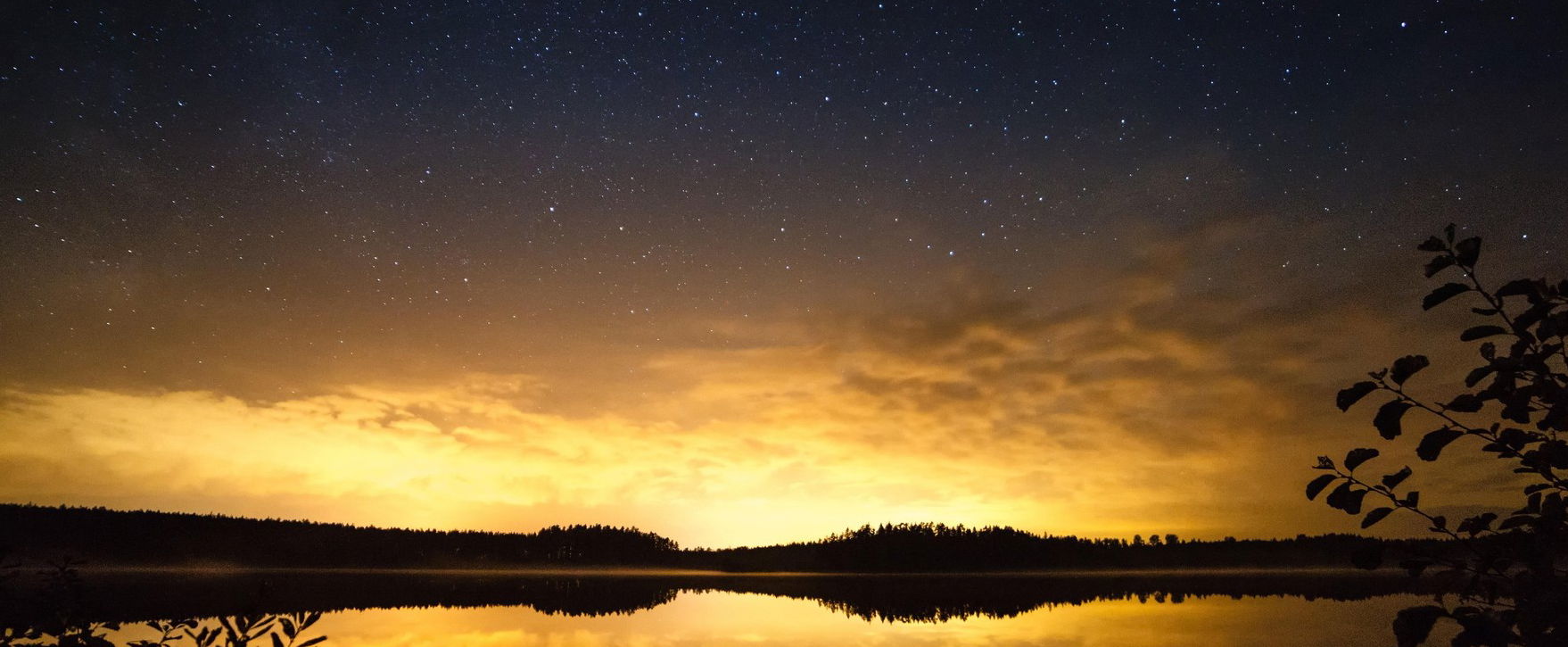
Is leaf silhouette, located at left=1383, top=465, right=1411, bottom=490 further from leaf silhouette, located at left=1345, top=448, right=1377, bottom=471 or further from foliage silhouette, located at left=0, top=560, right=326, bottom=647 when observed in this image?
foliage silhouette, located at left=0, top=560, right=326, bottom=647

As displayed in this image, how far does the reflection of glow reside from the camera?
1734cm

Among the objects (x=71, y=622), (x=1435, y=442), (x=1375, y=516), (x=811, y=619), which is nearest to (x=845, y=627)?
(x=811, y=619)

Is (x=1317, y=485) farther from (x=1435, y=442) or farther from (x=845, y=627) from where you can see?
(x=845, y=627)

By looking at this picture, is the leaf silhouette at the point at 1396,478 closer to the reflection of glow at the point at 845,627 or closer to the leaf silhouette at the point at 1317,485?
the leaf silhouette at the point at 1317,485

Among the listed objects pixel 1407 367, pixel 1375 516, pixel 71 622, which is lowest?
pixel 71 622

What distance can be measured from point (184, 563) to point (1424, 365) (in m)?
128

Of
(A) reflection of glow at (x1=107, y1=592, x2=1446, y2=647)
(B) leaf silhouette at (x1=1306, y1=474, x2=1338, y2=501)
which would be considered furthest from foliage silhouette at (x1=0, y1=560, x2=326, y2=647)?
(A) reflection of glow at (x1=107, y1=592, x2=1446, y2=647)

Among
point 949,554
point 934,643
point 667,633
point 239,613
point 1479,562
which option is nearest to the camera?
point 1479,562

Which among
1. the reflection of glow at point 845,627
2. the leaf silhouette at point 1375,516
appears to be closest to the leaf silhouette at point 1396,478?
the leaf silhouette at point 1375,516

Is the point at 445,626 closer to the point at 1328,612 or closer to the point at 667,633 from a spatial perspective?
the point at 667,633

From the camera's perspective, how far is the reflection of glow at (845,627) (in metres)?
17.3

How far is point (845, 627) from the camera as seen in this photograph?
1978 cm

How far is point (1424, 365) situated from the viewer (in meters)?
1.97

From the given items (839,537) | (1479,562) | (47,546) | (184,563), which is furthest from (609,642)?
(47,546)
